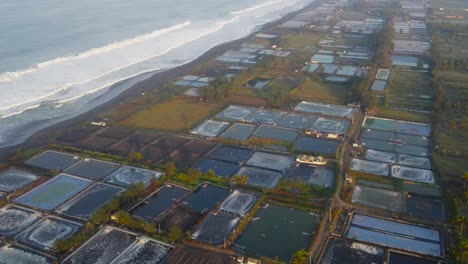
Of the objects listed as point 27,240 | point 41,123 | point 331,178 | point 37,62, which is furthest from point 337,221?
point 37,62

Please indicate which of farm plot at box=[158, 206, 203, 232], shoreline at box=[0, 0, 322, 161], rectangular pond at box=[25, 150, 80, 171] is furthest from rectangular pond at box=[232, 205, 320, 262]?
shoreline at box=[0, 0, 322, 161]

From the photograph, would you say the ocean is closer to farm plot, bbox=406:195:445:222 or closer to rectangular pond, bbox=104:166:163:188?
rectangular pond, bbox=104:166:163:188

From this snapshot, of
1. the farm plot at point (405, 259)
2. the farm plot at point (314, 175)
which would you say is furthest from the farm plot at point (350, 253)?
the farm plot at point (314, 175)

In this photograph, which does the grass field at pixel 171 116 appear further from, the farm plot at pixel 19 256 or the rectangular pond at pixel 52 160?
the farm plot at pixel 19 256

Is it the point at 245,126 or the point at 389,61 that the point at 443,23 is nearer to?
the point at 389,61

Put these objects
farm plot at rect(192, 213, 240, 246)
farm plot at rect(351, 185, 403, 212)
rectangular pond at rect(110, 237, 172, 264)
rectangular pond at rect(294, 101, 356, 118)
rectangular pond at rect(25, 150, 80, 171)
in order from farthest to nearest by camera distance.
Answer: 1. rectangular pond at rect(294, 101, 356, 118)
2. rectangular pond at rect(25, 150, 80, 171)
3. farm plot at rect(351, 185, 403, 212)
4. farm plot at rect(192, 213, 240, 246)
5. rectangular pond at rect(110, 237, 172, 264)
